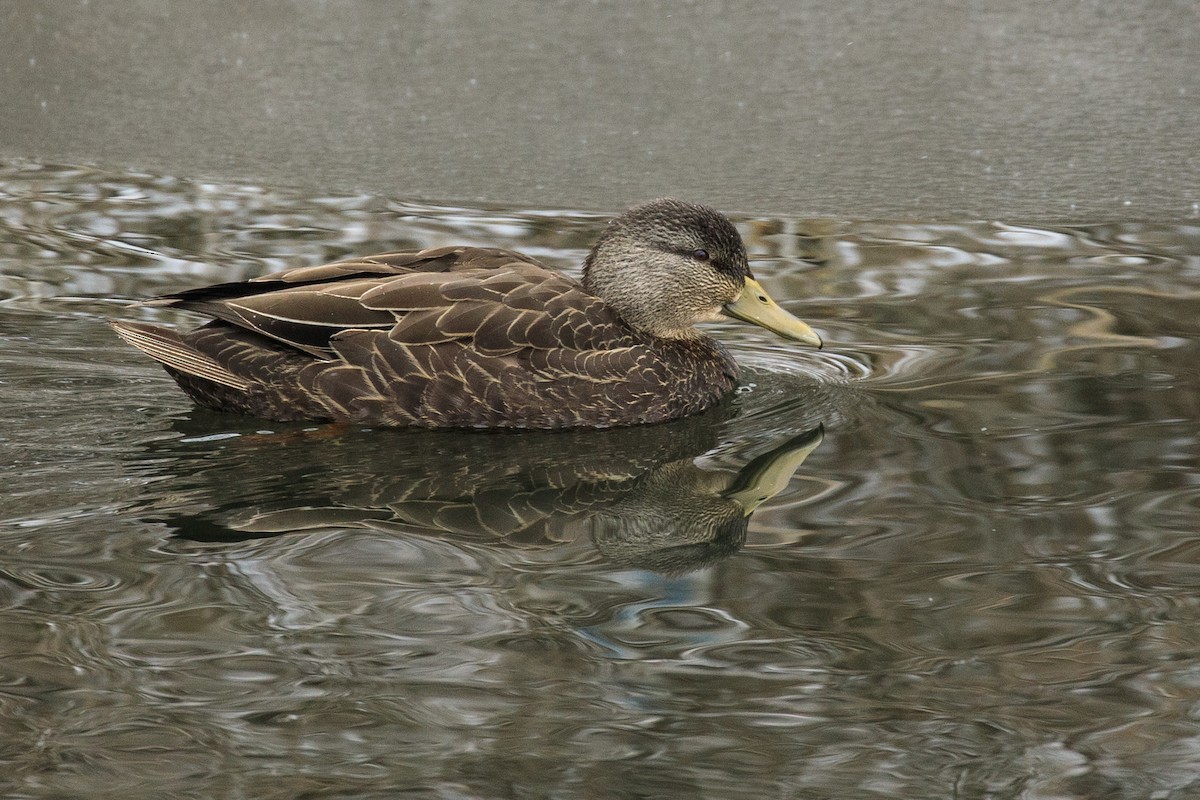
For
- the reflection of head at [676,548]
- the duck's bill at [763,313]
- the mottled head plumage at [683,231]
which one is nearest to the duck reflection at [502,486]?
the reflection of head at [676,548]

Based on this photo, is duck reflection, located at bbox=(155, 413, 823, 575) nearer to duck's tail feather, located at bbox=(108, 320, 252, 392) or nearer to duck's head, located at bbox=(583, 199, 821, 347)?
duck's tail feather, located at bbox=(108, 320, 252, 392)

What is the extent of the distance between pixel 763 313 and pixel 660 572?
2054mm

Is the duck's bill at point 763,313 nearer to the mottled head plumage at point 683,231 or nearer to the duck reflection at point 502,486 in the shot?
the mottled head plumage at point 683,231

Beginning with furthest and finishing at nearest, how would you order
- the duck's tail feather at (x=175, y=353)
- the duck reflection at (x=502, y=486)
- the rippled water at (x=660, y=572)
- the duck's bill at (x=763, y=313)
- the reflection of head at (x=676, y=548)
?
1. the duck's bill at (x=763, y=313)
2. the duck's tail feather at (x=175, y=353)
3. the duck reflection at (x=502, y=486)
4. the reflection of head at (x=676, y=548)
5. the rippled water at (x=660, y=572)

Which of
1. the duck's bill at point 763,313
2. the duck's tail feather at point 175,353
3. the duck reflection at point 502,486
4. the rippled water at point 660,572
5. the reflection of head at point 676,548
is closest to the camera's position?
the rippled water at point 660,572

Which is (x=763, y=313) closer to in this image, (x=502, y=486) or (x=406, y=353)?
(x=406, y=353)

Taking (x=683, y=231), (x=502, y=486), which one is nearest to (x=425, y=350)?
(x=502, y=486)

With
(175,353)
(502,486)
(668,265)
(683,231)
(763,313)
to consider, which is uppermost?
(683,231)

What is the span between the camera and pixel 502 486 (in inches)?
197

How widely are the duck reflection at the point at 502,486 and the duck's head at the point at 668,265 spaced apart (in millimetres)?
518

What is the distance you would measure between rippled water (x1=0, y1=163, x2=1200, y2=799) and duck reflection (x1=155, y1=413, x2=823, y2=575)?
2 cm

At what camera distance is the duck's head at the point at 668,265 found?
6.02 metres

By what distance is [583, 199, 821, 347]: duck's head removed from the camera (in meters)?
6.02

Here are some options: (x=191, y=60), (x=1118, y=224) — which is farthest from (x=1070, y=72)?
(x=191, y=60)
